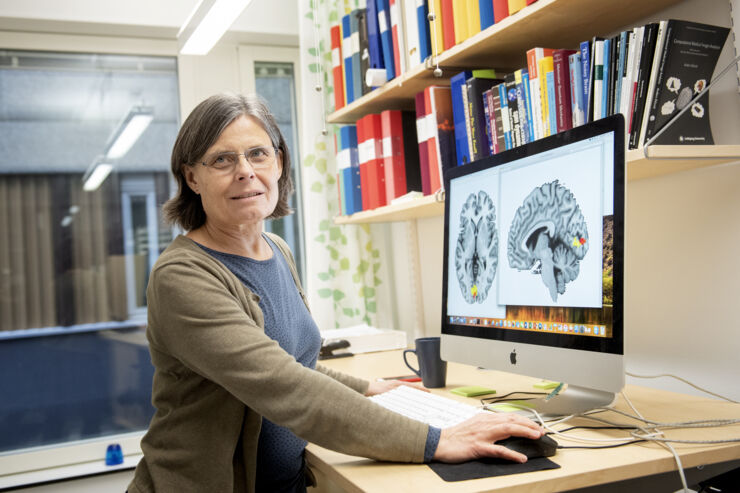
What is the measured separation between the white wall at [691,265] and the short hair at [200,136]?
2.61ft

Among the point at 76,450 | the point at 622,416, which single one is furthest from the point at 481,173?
the point at 76,450

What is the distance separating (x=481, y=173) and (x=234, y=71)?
1935 mm

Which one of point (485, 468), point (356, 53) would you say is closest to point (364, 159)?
point (356, 53)

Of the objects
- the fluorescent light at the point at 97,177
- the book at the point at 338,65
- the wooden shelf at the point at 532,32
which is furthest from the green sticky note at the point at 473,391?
the fluorescent light at the point at 97,177

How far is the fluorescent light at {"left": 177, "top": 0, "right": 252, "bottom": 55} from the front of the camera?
2.22m

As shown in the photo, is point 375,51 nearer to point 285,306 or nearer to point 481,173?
point 481,173

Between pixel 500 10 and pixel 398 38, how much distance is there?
541 millimetres

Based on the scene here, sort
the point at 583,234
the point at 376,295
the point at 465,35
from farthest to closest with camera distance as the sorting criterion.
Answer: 1. the point at 376,295
2. the point at 465,35
3. the point at 583,234

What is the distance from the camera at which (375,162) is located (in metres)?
2.23

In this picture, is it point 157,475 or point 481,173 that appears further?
point 481,173

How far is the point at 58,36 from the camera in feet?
8.90

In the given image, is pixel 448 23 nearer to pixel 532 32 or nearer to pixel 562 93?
pixel 532 32

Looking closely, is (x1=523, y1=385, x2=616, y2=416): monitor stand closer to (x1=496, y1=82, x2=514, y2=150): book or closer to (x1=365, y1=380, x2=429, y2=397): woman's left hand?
(x1=365, y1=380, x2=429, y2=397): woman's left hand

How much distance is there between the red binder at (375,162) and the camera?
224 centimetres
